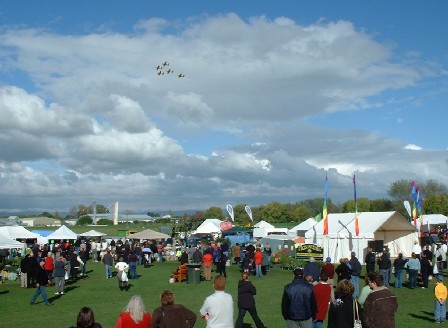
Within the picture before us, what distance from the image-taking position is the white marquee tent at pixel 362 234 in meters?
29.0

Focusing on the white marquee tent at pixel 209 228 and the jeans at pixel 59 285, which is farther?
the white marquee tent at pixel 209 228

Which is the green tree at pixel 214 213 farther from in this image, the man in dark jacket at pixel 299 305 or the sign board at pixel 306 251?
the man in dark jacket at pixel 299 305

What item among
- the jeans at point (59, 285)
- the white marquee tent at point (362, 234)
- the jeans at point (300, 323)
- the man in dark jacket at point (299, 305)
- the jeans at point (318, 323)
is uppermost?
the white marquee tent at point (362, 234)

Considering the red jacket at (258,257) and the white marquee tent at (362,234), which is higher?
the white marquee tent at (362,234)

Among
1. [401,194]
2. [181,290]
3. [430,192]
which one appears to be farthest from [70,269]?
[430,192]

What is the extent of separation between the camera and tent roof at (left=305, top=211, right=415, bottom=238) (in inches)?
1150

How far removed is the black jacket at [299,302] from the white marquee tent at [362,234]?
67.4 ft

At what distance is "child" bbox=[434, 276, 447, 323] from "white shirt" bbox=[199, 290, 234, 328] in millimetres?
7014

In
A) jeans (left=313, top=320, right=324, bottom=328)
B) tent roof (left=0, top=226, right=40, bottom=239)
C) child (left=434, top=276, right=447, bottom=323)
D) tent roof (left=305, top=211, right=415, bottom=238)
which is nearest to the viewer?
jeans (left=313, top=320, right=324, bottom=328)

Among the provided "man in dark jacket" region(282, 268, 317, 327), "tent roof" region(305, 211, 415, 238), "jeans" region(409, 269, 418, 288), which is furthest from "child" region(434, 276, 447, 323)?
"tent roof" region(305, 211, 415, 238)

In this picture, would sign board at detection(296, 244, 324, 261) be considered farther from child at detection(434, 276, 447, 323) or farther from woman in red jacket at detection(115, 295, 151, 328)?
woman in red jacket at detection(115, 295, 151, 328)

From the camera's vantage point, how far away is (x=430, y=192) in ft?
311

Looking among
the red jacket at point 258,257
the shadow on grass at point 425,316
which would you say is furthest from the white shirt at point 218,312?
the red jacket at point 258,257

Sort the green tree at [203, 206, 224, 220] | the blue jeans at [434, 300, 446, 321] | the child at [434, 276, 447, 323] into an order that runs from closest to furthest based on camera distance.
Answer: the child at [434, 276, 447, 323] → the blue jeans at [434, 300, 446, 321] → the green tree at [203, 206, 224, 220]
